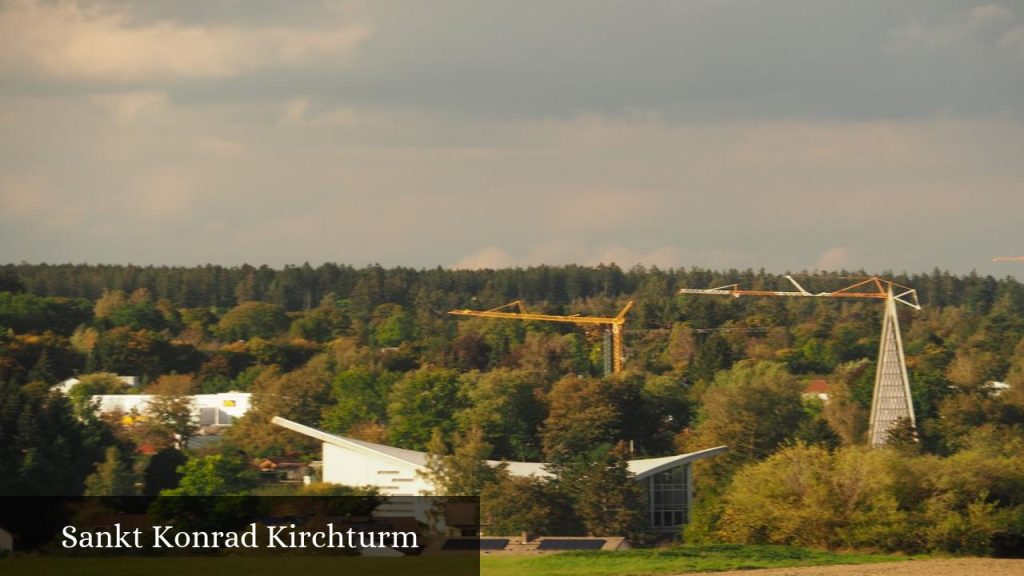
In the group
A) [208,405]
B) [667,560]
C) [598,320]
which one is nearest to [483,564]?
[667,560]

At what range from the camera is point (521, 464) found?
52531mm

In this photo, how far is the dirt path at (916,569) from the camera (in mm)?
35447

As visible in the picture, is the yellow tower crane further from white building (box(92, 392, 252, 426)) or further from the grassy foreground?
the grassy foreground

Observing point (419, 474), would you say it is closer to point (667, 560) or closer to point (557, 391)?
point (667, 560)

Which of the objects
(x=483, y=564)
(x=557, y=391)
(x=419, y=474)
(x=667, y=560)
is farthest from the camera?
(x=557, y=391)

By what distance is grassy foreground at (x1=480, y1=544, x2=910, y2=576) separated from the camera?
3519cm

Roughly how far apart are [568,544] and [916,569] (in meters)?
10.8

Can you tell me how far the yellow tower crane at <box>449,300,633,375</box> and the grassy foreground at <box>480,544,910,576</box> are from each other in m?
66.9

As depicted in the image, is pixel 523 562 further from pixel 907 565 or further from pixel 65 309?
pixel 65 309

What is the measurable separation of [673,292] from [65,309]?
66.5m

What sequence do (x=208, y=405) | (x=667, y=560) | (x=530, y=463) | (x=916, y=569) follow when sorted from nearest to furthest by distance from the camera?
(x=916, y=569), (x=667, y=560), (x=530, y=463), (x=208, y=405)

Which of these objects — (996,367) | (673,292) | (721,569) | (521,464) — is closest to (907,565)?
(721,569)

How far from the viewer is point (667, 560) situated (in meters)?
37.1

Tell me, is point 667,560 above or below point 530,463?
below
